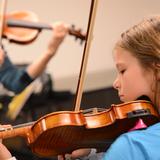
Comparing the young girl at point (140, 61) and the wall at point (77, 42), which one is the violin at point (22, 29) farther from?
the young girl at point (140, 61)

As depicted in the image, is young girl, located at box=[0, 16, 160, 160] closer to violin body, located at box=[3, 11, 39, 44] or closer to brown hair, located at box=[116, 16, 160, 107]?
brown hair, located at box=[116, 16, 160, 107]

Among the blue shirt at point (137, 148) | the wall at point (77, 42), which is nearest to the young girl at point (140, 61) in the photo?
the blue shirt at point (137, 148)

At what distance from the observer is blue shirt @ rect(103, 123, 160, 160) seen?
2.47 ft

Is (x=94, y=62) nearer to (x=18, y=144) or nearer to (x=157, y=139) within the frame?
(x=18, y=144)

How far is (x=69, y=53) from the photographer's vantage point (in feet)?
9.07

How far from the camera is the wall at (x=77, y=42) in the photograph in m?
2.67

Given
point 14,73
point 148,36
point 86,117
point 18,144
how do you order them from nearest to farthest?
point 148,36, point 86,117, point 14,73, point 18,144

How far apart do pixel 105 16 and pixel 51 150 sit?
1.85m

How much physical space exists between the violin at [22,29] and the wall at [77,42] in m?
0.53

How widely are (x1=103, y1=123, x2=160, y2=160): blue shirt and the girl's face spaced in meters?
0.18

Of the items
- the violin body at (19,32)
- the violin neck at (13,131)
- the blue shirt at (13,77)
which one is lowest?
the blue shirt at (13,77)

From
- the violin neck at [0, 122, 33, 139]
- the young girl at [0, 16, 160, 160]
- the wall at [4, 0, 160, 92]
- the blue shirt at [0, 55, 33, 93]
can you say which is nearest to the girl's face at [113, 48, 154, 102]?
the young girl at [0, 16, 160, 160]

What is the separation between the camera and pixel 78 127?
1.05 metres

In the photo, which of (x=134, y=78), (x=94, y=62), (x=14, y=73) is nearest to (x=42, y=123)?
(x=134, y=78)
